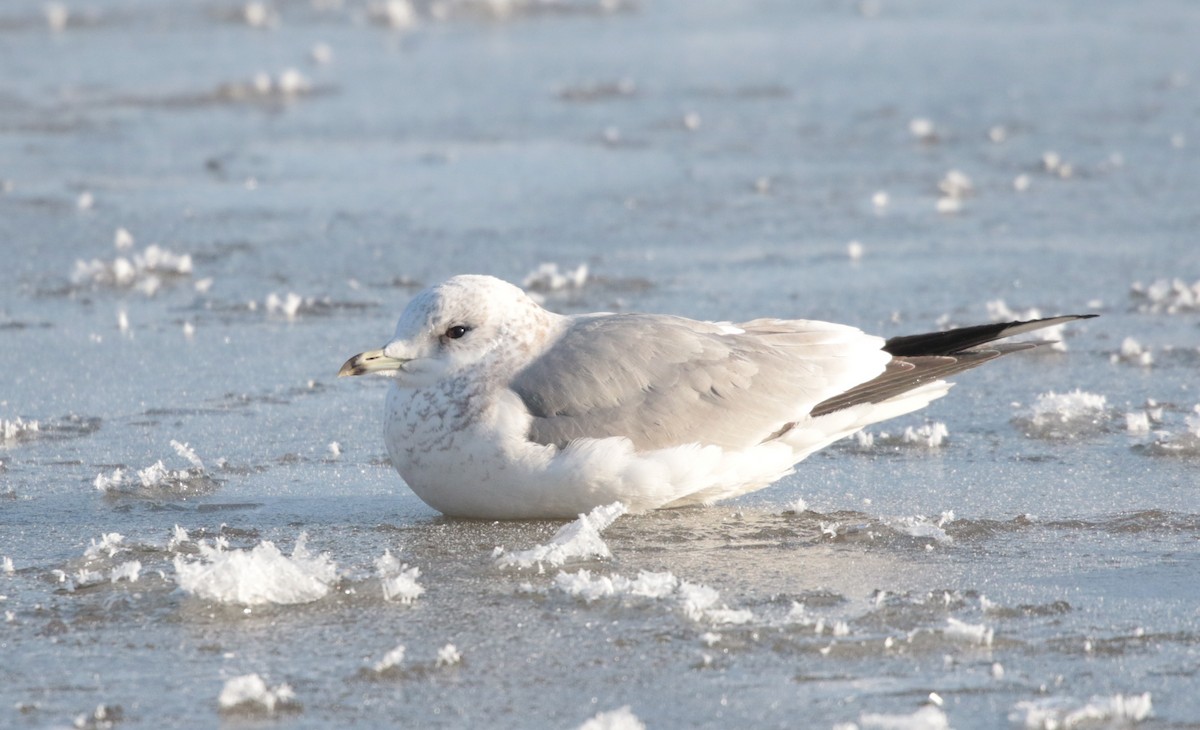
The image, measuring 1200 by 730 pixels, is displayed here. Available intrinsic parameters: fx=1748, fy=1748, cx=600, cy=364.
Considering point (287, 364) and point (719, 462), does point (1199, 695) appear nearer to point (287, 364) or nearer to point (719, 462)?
point (719, 462)

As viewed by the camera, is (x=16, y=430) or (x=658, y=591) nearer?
(x=658, y=591)

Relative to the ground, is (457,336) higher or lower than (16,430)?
higher

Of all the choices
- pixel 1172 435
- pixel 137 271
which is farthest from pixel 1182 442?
pixel 137 271

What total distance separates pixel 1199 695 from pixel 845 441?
226 centimetres

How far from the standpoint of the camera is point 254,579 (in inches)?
154

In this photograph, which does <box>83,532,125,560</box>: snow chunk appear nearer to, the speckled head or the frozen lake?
the frozen lake

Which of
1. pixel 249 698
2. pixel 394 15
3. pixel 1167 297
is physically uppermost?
pixel 394 15

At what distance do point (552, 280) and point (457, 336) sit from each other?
2600 millimetres

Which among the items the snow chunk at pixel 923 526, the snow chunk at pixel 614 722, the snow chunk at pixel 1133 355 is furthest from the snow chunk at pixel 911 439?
the snow chunk at pixel 614 722

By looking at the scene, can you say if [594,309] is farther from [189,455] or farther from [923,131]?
[923,131]

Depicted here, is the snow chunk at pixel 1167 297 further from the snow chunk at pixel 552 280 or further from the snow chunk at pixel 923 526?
the snow chunk at pixel 923 526

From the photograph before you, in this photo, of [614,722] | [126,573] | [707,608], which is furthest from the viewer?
[126,573]

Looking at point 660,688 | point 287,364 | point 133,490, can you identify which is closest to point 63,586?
point 133,490

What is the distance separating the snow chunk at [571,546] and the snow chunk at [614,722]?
3.35 feet
